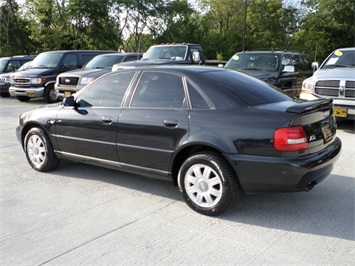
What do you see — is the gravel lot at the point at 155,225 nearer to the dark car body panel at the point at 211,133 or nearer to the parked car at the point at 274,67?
the dark car body panel at the point at 211,133

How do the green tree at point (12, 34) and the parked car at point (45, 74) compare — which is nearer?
the parked car at point (45, 74)

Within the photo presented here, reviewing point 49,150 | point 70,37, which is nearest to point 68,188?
point 49,150

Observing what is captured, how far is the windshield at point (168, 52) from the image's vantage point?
40.8 ft

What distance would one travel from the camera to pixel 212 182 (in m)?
3.90

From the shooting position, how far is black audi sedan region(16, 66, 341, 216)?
11.9 feet

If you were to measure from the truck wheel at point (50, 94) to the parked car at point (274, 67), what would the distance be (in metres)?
6.52

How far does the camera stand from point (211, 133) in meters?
3.85

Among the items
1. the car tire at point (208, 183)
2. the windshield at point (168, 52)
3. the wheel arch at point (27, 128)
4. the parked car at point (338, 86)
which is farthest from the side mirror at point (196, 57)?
the car tire at point (208, 183)

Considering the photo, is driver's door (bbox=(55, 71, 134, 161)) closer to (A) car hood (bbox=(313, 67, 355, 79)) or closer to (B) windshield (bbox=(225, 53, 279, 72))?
(A) car hood (bbox=(313, 67, 355, 79))

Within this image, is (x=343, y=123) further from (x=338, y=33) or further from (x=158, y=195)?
(x=338, y=33)

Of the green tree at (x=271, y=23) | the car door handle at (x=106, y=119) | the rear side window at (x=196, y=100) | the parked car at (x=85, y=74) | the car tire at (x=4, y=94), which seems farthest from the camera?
the green tree at (x=271, y=23)

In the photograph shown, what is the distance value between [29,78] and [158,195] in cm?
1028

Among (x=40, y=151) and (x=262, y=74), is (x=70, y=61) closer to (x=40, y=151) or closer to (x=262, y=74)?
(x=262, y=74)

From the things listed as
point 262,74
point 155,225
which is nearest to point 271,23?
point 262,74
